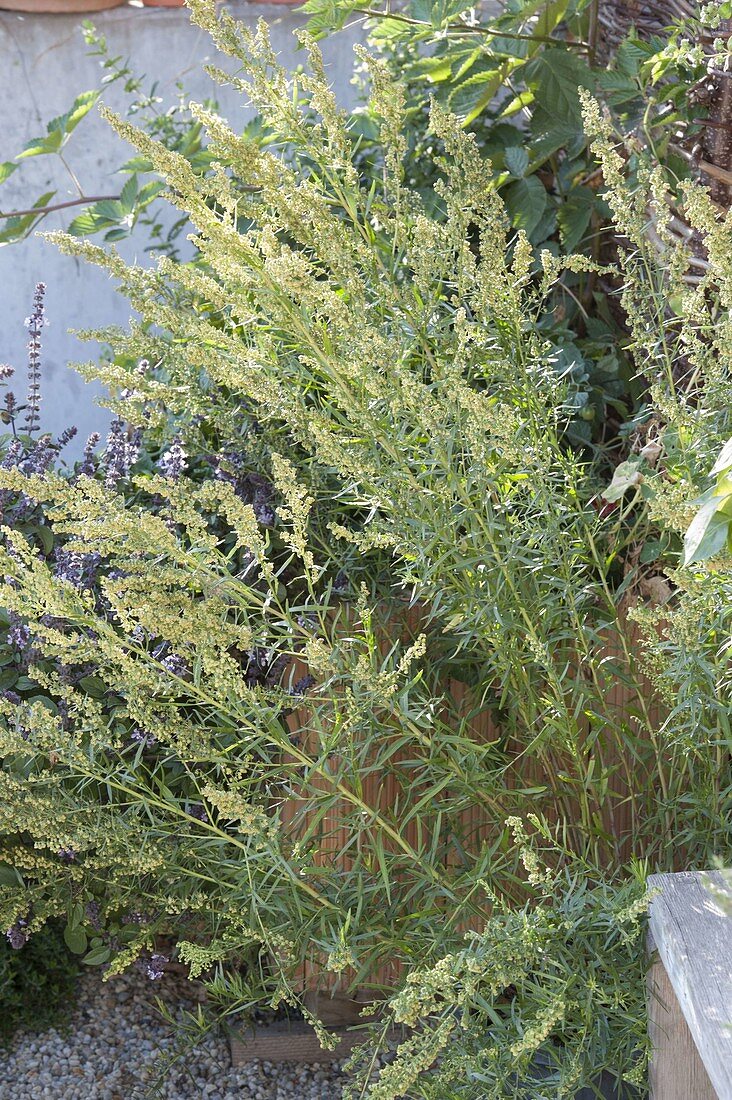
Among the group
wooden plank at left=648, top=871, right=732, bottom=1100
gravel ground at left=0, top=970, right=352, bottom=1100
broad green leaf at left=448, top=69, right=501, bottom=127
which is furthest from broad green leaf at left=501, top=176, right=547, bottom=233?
gravel ground at left=0, top=970, right=352, bottom=1100

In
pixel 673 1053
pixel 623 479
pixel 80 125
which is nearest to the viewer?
pixel 673 1053

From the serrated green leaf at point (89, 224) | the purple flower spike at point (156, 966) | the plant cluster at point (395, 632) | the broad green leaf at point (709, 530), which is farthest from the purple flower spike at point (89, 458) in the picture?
the broad green leaf at point (709, 530)

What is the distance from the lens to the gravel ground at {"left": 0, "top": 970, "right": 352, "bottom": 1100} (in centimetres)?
224

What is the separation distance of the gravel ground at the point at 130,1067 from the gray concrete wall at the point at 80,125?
1.80 metres

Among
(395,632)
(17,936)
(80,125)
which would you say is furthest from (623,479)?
(80,125)

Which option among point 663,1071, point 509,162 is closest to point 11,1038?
point 663,1071

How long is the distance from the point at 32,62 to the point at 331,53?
0.94 metres

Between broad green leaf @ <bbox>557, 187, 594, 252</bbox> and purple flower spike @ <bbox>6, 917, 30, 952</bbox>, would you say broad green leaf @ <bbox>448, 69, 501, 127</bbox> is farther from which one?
purple flower spike @ <bbox>6, 917, 30, 952</bbox>

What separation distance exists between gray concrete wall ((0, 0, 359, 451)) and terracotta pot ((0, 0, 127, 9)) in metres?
0.03

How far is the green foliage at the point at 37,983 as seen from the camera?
91.0 inches

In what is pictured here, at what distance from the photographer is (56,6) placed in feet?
11.4

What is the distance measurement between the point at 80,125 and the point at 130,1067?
277cm

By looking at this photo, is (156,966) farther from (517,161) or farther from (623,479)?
(517,161)

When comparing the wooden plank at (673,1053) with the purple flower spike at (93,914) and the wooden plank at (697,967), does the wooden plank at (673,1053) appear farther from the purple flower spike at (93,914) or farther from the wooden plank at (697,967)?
the purple flower spike at (93,914)
